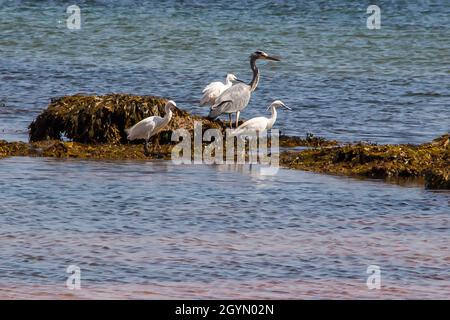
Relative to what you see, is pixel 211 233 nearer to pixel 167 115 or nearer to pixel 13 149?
pixel 167 115

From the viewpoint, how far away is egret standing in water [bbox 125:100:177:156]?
59.3 ft

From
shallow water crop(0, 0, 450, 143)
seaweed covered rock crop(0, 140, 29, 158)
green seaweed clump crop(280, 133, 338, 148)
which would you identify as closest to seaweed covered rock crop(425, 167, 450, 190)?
green seaweed clump crop(280, 133, 338, 148)

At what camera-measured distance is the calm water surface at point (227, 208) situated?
A: 37.8 ft

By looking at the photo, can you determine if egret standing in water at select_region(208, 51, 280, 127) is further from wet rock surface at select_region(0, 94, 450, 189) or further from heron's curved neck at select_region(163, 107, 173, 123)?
heron's curved neck at select_region(163, 107, 173, 123)

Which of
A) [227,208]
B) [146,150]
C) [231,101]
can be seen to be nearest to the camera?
[227,208]

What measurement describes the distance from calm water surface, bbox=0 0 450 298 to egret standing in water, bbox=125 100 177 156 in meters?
0.80

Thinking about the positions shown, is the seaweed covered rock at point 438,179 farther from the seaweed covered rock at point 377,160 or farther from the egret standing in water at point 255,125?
the egret standing in water at point 255,125

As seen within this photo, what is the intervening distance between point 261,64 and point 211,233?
17.9 meters

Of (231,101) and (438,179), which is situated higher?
(231,101)

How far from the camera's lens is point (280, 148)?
19.0 m

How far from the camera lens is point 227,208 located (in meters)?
14.6

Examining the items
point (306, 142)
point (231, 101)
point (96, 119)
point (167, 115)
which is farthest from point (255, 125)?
point (96, 119)

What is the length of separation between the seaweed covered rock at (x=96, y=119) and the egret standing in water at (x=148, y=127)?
48 centimetres
